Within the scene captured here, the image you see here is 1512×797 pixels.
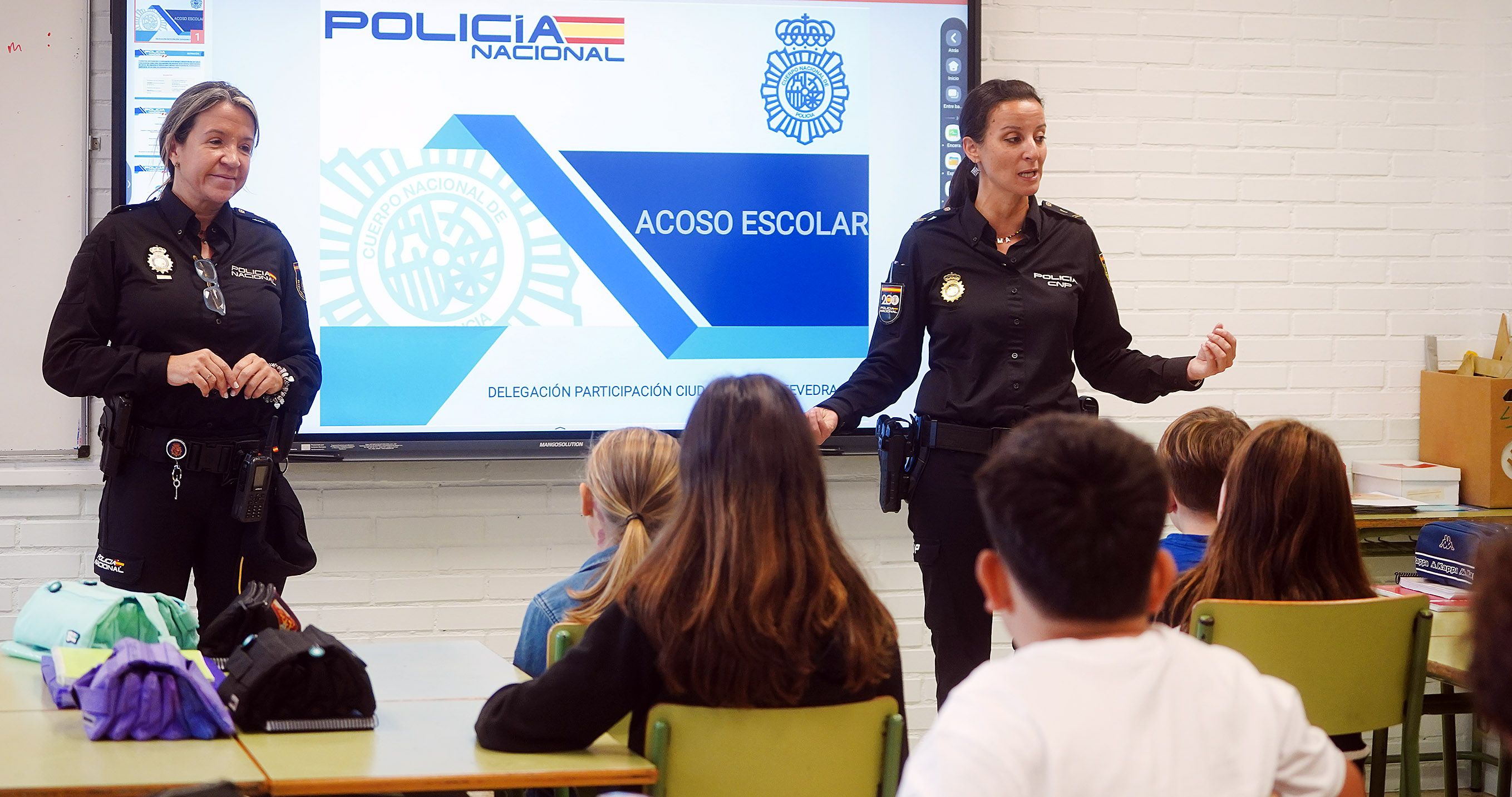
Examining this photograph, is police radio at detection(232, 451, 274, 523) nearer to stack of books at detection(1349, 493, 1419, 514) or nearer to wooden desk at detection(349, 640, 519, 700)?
wooden desk at detection(349, 640, 519, 700)

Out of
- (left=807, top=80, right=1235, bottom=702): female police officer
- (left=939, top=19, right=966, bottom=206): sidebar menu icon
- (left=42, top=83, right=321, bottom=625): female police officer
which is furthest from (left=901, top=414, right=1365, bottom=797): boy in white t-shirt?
(left=939, top=19, right=966, bottom=206): sidebar menu icon

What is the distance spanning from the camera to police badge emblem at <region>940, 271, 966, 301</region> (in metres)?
2.79

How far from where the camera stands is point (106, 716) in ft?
5.22

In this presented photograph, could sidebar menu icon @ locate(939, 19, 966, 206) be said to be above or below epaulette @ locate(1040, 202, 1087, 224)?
above

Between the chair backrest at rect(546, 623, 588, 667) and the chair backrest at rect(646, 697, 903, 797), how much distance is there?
0.89 feet

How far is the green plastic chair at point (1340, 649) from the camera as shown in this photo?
203 centimetres

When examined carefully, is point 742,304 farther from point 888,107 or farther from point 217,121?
point 217,121

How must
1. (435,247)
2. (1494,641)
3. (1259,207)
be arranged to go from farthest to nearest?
(1259,207) < (435,247) < (1494,641)

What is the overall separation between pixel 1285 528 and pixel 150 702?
1643mm

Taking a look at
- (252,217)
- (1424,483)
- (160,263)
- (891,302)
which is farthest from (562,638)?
(1424,483)

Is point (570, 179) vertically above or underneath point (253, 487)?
above

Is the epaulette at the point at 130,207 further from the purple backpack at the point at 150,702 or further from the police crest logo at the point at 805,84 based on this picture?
the police crest logo at the point at 805,84

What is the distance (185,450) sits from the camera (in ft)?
8.73

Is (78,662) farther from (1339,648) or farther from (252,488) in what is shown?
(1339,648)
